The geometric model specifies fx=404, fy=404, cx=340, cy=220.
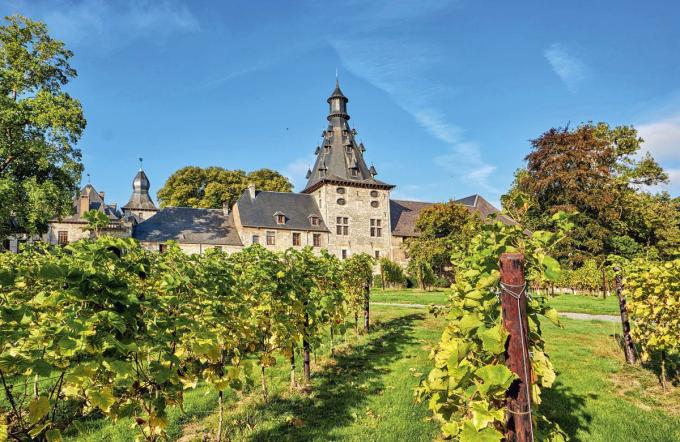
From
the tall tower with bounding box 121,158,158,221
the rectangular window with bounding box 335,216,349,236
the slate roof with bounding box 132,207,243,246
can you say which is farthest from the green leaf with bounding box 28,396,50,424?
the tall tower with bounding box 121,158,158,221

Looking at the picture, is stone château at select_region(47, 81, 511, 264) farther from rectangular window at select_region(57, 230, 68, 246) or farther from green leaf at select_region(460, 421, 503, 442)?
green leaf at select_region(460, 421, 503, 442)

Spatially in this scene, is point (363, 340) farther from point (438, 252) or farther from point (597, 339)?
point (438, 252)

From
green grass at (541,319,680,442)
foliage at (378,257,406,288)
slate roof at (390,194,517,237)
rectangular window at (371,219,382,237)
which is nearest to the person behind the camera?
green grass at (541,319,680,442)

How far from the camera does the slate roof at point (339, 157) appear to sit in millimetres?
38906

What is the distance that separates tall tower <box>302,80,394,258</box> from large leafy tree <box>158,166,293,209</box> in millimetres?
9741

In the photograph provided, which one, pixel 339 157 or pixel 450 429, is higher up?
pixel 339 157

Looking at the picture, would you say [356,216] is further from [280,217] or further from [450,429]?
[450,429]

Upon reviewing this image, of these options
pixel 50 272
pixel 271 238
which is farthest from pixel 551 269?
pixel 271 238

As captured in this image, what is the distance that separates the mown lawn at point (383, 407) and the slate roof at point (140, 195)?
41.8m

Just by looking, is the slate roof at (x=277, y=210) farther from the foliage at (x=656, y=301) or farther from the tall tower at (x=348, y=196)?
the foliage at (x=656, y=301)

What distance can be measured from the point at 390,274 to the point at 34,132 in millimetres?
26944

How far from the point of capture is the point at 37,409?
2.35m

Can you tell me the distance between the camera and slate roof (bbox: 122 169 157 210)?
44875 millimetres

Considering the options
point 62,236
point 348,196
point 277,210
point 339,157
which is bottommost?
point 62,236
